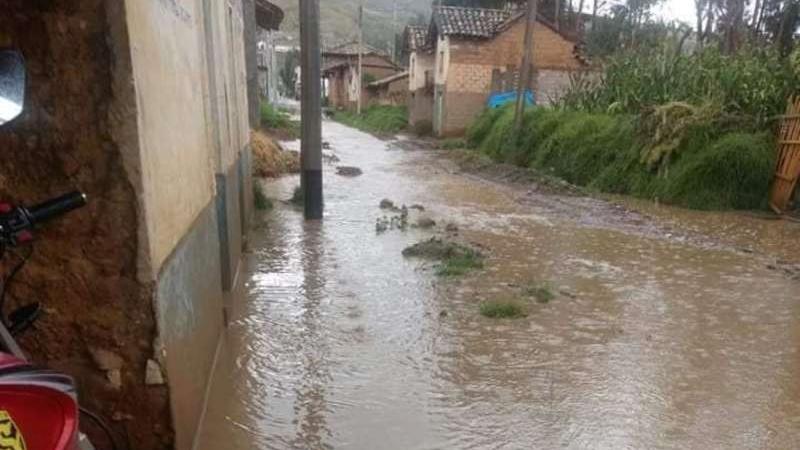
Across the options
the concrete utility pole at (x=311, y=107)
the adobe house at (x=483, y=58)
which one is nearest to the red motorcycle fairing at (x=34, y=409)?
the concrete utility pole at (x=311, y=107)

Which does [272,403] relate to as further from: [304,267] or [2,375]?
[304,267]

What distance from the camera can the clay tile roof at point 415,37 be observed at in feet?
107

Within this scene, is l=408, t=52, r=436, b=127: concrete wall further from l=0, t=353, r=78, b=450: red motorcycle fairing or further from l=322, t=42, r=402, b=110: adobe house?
l=0, t=353, r=78, b=450: red motorcycle fairing

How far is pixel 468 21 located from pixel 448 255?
66.6ft

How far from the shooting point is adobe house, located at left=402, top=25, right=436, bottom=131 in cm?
2870

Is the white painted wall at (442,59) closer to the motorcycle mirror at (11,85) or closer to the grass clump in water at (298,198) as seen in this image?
the grass clump in water at (298,198)

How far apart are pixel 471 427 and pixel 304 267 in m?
3.56

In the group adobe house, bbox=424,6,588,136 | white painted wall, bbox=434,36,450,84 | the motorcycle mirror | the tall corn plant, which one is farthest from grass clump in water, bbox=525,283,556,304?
white painted wall, bbox=434,36,450,84

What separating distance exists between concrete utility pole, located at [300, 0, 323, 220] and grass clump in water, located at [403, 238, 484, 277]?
2.20 meters

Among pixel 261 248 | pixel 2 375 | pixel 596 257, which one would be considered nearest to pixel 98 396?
pixel 2 375

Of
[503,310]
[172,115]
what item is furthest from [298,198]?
[172,115]

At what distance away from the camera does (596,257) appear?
24.8 feet

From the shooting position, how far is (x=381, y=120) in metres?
33.7

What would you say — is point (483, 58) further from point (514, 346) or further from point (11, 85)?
point (11, 85)
